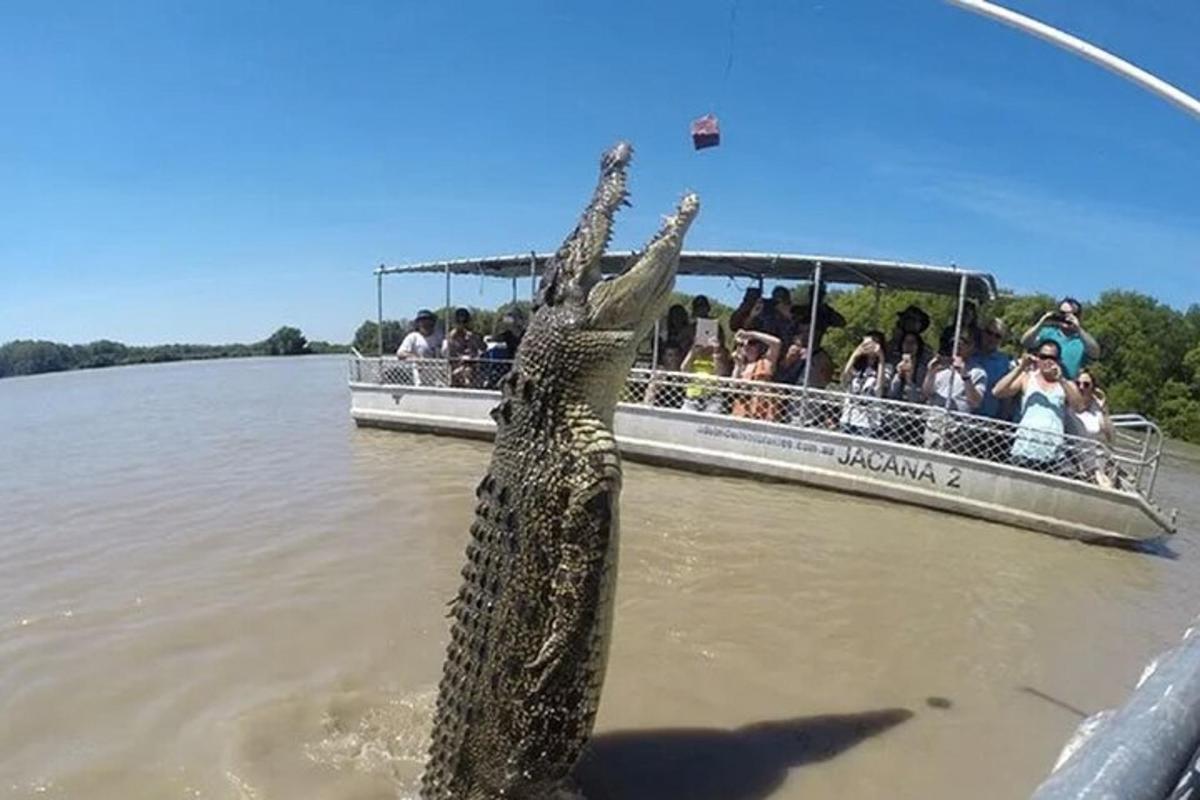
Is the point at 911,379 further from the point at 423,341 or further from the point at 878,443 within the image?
the point at 423,341

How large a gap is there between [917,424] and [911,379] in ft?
3.07

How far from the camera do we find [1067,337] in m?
11.0

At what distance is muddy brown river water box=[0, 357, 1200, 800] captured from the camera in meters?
4.40

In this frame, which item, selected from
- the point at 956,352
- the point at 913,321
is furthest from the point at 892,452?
the point at 913,321

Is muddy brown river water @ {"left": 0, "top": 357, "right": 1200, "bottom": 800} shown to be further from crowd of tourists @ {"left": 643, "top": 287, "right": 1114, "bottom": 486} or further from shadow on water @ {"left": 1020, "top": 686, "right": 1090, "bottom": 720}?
crowd of tourists @ {"left": 643, "top": 287, "right": 1114, "bottom": 486}

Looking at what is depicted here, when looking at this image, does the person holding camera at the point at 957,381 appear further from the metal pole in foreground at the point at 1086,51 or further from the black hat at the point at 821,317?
the metal pole in foreground at the point at 1086,51

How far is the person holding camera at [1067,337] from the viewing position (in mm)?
10953

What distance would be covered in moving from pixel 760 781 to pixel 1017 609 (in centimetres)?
408

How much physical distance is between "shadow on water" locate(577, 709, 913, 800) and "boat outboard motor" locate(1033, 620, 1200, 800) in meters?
3.20

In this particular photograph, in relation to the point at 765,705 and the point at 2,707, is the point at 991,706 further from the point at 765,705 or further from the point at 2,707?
the point at 2,707

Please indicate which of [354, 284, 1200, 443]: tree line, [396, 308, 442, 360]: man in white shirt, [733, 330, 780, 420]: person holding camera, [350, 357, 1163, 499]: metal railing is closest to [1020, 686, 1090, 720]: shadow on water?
[350, 357, 1163, 499]: metal railing

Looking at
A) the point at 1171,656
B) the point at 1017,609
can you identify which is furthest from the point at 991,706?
the point at 1171,656

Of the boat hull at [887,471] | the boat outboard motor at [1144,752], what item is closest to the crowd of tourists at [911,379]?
the boat hull at [887,471]

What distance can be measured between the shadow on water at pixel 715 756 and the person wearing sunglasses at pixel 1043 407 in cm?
684
